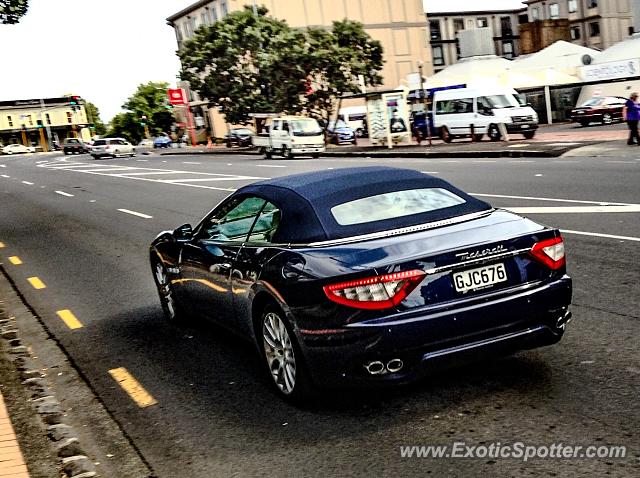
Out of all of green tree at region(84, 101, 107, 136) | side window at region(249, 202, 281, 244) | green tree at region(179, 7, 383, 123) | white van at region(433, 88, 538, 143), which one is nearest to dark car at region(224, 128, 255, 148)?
green tree at region(179, 7, 383, 123)

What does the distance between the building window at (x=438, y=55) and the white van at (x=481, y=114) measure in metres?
62.6

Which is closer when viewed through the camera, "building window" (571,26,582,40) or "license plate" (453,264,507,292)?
"license plate" (453,264,507,292)

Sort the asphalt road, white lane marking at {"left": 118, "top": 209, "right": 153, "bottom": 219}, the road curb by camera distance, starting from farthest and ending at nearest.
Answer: white lane marking at {"left": 118, "top": 209, "right": 153, "bottom": 219} < the road curb < the asphalt road

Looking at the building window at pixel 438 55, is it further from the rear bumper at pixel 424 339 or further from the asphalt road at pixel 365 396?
the rear bumper at pixel 424 339

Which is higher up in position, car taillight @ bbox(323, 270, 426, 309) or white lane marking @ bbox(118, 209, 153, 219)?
car taillight @ bbox(323, 270, 426, 309)

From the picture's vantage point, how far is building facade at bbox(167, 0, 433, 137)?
82.2m

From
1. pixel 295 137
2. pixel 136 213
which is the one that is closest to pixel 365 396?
pixel 136 213

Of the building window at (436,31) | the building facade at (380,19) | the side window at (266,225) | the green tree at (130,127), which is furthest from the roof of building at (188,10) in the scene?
the side window at (266,225)

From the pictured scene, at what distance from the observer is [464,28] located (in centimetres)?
9825

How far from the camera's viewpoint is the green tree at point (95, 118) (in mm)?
178875

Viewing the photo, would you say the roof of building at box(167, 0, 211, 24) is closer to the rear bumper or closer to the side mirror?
the side mirror

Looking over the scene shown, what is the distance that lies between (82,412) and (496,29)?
326 ft

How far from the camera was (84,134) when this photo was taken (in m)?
158

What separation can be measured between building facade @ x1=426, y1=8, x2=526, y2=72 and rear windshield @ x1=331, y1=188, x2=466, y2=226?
9204cm
